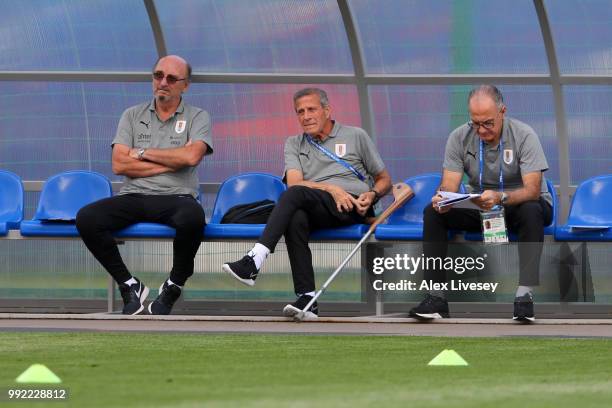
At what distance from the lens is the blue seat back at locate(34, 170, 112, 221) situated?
383 inches

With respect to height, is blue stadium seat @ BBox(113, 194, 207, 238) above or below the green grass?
above

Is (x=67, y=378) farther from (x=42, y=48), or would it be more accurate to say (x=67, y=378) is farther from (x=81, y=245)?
(x=42, y=48)

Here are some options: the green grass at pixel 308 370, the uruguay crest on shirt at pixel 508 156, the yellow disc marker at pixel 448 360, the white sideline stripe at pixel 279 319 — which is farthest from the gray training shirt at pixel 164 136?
the yellow disc marker at pixel 448 360

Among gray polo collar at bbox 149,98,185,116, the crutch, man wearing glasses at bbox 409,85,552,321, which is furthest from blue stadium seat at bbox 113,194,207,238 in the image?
man wearing glasses at bbox 409,85,552,321

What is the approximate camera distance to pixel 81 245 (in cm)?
1002

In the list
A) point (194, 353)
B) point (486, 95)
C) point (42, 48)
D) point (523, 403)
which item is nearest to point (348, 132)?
point (486, 95)

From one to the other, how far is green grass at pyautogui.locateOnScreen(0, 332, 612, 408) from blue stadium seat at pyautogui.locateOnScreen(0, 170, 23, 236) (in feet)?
8.85

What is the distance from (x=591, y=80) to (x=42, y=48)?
4.19 metres

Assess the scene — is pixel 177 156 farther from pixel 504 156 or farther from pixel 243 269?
pixel 504 156

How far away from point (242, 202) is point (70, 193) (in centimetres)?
125

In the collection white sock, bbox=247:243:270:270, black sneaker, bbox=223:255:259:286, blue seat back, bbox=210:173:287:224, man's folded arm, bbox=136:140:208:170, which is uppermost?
man's folded arm, bbox=136:140:208:170

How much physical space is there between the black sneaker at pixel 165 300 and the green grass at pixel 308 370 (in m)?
1.80

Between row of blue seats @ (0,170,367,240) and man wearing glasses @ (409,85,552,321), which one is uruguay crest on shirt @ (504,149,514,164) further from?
row of blue seats @ (0,170,367,240)

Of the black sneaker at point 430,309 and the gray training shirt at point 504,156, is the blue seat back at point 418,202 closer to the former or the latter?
the gray training shirt at point 504,156
